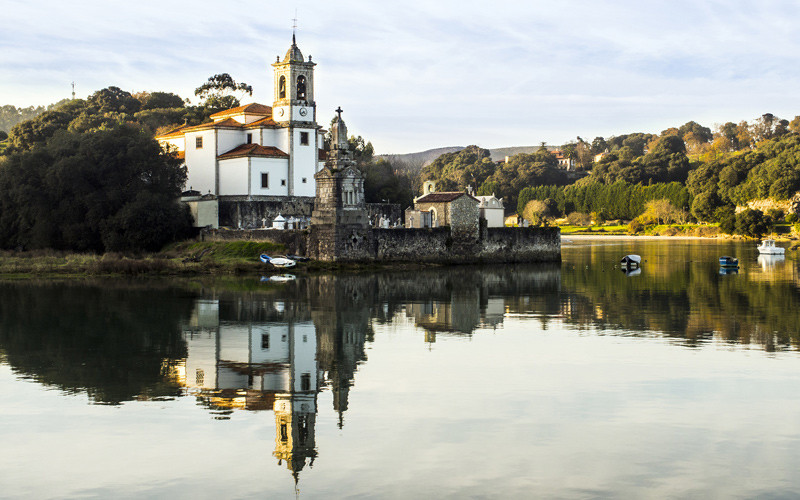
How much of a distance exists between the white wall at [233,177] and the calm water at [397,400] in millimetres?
26804

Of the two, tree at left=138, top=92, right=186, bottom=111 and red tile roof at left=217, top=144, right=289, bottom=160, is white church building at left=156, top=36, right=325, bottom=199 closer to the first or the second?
red tile roof at left=217, top=144, right=289, bottom=160

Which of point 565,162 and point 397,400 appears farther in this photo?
point 565,162

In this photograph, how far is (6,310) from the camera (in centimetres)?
2862

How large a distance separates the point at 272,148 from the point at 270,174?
2063 mm

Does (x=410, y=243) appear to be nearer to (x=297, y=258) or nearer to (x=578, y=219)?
(x=297, y=258)

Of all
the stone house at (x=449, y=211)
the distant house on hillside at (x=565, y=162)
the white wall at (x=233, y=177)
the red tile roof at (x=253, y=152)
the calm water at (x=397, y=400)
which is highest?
the distant house on hillside at (x=565, y=162)

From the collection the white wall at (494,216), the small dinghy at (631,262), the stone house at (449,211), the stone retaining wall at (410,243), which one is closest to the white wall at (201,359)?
the stone retaining wall at (410,243)

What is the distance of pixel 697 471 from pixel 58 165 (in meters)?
45.1

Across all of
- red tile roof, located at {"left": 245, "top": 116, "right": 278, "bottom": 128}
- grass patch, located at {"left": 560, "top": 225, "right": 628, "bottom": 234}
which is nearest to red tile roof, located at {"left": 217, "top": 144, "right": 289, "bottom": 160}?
red tile roof, located at {"left": 245, "top": 116, "right": 278, "bottom": 128}

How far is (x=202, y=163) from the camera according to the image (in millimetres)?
58969

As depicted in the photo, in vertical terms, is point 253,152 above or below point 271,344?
above

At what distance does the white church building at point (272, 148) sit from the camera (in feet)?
186

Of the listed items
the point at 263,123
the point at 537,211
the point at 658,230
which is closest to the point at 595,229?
the point at 537,211

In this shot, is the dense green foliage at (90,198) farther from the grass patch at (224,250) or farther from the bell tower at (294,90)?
the bell tower at (294,90)
